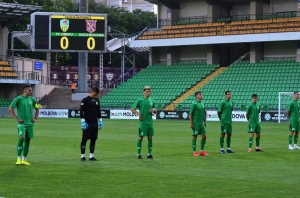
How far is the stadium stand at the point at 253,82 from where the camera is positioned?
52094mm

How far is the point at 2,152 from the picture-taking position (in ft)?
68.4

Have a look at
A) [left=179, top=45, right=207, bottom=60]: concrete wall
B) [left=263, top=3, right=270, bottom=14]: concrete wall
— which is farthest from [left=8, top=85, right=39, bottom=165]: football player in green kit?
[left=179, top=45, right=207, bottom=60]: concrete wall

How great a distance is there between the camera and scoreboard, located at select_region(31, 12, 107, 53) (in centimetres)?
5169

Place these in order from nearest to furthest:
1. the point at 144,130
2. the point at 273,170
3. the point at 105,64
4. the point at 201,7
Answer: the point at 273,170 → the point at 144,130 → the point at 201,7 → the point at 105,64

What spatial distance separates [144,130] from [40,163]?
321 centimetres

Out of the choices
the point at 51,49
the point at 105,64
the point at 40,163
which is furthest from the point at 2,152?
the point at 105,64

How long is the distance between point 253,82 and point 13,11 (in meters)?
22.5

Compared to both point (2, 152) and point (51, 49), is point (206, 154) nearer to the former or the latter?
point (2, 152)

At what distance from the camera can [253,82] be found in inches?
2164

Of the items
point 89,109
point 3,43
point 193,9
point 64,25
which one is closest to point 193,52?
point 193,9

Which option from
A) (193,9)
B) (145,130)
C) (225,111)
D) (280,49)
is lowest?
(145,130)

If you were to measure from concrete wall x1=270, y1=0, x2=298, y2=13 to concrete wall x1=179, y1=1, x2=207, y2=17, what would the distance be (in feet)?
23.0

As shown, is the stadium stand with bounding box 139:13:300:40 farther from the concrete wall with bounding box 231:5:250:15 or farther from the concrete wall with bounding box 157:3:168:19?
the concrete wall with bounding box 157:3:168:19

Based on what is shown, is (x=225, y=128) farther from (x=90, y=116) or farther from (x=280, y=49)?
(x=280, y=49)
